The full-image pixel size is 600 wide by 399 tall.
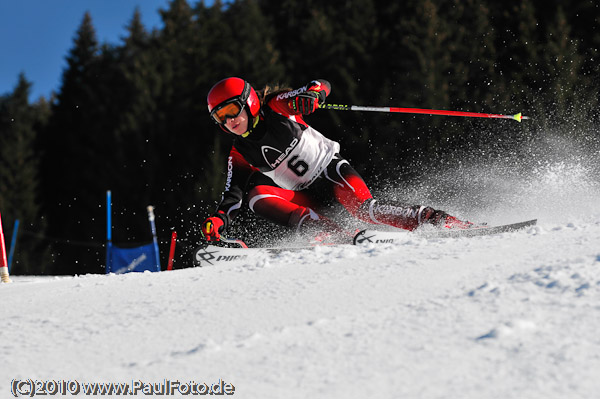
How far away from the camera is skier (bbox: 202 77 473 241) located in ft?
14.9

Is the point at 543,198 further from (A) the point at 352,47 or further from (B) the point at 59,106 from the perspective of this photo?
(B) the point at 59,106

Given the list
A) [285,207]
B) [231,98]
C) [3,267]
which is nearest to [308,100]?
[231,98]

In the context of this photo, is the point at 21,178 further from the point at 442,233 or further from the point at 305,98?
the point at 442,233

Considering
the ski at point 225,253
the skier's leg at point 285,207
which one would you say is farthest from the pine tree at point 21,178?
the ski at point 225,253

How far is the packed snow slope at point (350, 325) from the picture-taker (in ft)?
5.76

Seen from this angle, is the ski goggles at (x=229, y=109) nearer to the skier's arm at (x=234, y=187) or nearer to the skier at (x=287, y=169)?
the skier at (x=287, y=169)

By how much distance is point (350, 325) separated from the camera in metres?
2.18

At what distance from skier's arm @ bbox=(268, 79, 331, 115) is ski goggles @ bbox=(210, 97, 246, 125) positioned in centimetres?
34

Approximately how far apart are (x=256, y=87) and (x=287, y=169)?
17.5 m

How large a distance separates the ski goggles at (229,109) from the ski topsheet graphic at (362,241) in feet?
3.26

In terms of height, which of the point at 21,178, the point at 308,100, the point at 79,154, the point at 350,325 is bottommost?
the point at 350,325

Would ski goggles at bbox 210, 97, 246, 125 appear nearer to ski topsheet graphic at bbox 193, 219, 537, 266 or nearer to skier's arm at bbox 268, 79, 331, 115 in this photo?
skier's arm at bbox 268, 79, 331, 115

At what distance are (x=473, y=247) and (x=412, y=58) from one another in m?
17.0

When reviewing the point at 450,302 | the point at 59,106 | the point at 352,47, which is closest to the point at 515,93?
the point at 352,47
